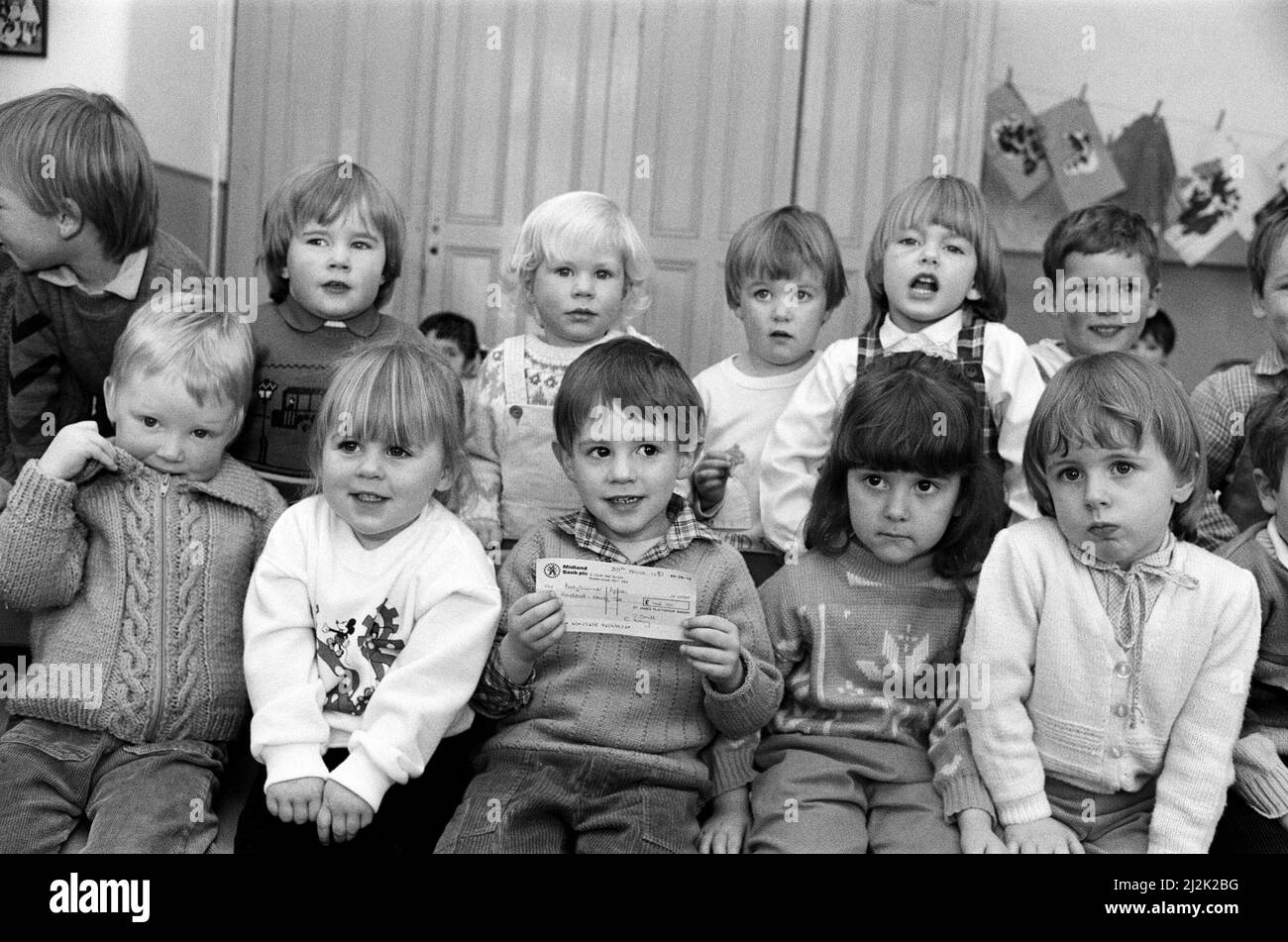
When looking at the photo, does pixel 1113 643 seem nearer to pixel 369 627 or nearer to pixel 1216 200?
pixel 369 627

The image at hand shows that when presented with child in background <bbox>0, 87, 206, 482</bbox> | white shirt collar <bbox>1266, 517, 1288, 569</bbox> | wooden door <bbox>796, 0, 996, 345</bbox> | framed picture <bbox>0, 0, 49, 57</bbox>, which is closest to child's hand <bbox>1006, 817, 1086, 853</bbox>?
white shirt collar <bbox>1266, 517, 1288, 569</bbox>

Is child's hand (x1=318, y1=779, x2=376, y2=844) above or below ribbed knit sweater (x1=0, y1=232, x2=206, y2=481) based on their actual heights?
below

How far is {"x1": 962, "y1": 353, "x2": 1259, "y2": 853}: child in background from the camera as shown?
7.69ft

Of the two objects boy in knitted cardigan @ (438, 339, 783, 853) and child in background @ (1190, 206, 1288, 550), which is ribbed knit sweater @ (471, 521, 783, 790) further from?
child in background @ (1190, 206, 1288, 550)

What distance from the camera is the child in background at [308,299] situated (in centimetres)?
296

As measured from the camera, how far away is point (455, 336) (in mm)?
5574

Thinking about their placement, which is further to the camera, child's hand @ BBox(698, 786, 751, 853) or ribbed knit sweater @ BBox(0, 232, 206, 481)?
ribbed knit sweater @ BBox(0, 232, 206, 481)

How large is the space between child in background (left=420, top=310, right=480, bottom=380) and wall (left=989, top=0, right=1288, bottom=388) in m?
2.74

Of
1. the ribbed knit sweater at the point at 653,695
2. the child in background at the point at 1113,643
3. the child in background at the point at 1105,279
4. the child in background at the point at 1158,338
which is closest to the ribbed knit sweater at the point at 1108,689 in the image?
the child in background at the point at 1113,643

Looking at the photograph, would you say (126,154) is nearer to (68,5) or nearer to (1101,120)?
(68,5)

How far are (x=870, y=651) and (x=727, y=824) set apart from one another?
1.51 feet

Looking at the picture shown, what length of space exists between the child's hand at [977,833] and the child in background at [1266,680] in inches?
17.2

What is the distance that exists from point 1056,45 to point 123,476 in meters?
5.02

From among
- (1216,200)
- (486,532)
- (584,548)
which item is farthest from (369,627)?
(1216,200)
